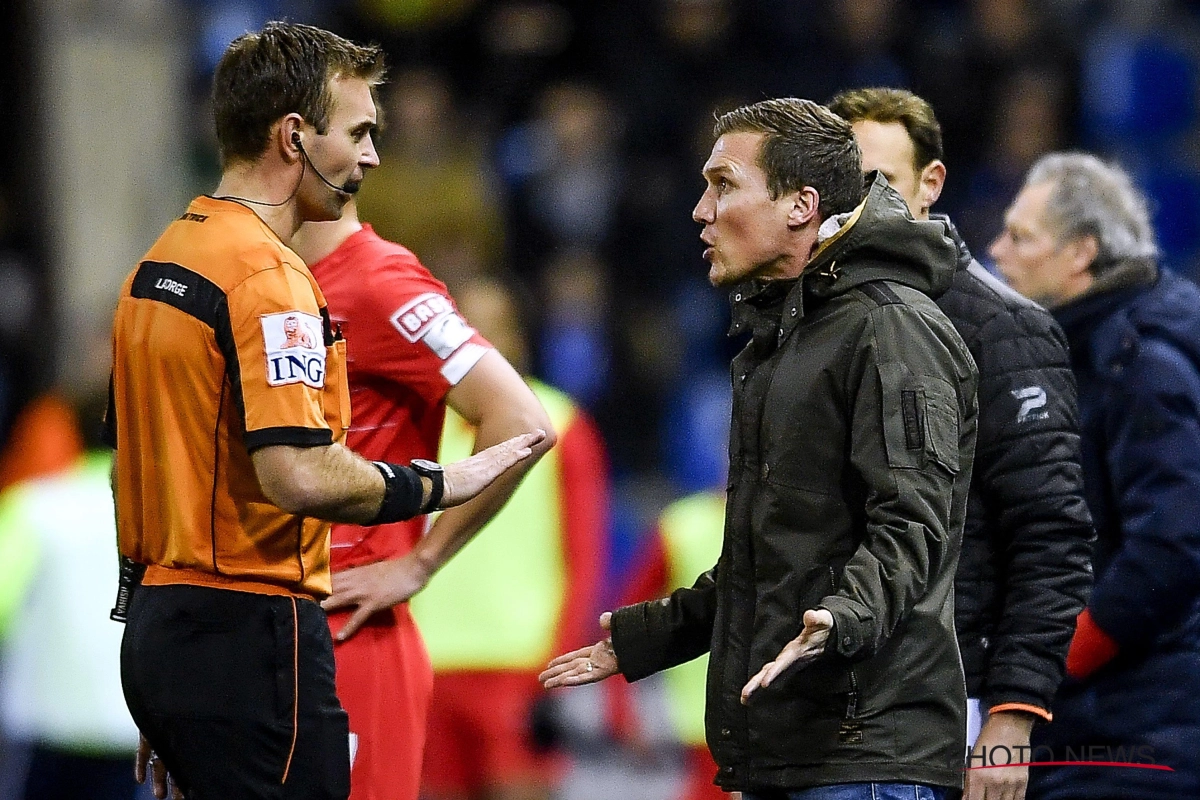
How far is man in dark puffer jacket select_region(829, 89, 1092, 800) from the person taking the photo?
3594 mm

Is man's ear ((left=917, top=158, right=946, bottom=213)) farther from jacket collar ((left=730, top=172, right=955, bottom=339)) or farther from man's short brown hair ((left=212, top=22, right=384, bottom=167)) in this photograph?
man's short brown hair ((left=212, top=22, right=384, bottom=167))

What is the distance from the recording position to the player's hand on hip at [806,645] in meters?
2.93

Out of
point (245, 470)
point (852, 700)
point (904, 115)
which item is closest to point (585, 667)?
point (852, 700)

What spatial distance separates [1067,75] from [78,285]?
631 centimetres

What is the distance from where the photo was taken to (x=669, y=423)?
32.7 feet

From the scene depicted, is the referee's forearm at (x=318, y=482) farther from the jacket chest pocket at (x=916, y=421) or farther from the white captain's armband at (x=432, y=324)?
the jacket chest pocket at (x=916, y=421)

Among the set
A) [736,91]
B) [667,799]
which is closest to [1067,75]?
[736,91]

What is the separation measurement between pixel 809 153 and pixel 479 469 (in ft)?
2.77

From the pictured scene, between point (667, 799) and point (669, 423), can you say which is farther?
point (669, 423)

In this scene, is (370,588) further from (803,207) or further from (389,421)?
(803,207)

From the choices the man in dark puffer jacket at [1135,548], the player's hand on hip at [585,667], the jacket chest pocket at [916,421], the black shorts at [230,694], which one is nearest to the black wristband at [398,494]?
the black shorts at [230,694]

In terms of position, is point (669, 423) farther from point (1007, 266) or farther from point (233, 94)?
point (233, 94)

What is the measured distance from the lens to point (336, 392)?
3.39 meters

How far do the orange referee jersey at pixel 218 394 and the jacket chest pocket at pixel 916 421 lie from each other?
38.6 inches
